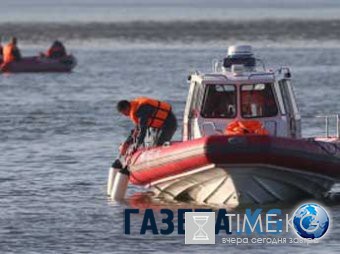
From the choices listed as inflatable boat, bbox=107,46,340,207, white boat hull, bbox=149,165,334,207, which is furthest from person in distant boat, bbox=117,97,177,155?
white boat hull, bbox=149,165,334,207

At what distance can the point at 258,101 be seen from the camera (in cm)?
2950

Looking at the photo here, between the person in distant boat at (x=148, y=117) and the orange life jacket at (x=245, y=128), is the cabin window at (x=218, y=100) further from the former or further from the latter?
the orange life jacket at (x=245, y=128)

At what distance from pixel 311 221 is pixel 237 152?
4.96ft

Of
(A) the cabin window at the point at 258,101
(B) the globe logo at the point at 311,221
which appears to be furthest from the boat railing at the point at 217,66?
(B) the globe logo at the point at 311,221

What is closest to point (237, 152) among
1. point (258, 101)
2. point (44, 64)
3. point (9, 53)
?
point (258, 101)

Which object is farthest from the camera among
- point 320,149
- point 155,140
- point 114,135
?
point 114,135

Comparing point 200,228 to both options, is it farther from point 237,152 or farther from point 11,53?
point 11,53

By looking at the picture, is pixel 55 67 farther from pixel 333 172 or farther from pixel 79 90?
pixel 333 172

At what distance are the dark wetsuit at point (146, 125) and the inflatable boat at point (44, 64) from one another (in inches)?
1314

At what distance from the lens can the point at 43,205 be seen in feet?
96.0

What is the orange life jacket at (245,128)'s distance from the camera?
91.8ft

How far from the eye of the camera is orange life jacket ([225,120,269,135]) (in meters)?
A: 28.0

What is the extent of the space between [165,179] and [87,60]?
47485mm

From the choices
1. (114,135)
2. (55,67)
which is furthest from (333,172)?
(55,67)
